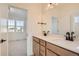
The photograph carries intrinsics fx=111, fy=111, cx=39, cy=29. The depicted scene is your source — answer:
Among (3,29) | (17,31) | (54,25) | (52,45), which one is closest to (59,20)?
(54,25)

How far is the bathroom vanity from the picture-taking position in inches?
55.0

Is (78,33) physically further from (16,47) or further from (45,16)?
(16,47)

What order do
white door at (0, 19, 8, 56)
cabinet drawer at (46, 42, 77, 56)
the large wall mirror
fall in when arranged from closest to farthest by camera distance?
cabinet drawer at (46, 42, 77, 56), white door at (0, 19, 8, 56), the large wall mirror

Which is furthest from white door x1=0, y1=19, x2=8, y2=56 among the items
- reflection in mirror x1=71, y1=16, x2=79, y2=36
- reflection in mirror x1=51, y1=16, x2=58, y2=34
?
reflection in mirror x1=71, y1=16, x2=79, y2=36

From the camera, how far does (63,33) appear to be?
5.43 feet

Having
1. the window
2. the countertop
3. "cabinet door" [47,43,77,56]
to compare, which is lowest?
"cabinet door" [47,43,77,56]

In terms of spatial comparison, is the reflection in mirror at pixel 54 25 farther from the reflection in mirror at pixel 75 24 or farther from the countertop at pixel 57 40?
the reflection in mirror at pixel 75 24

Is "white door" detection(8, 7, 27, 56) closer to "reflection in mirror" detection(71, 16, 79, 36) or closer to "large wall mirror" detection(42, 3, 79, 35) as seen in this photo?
"large wall mirror" detection(42, 3, 79, 35)

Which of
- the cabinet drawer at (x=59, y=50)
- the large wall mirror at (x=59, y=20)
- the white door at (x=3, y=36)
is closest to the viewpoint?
the cabinet drawer at (x=59, y=50)

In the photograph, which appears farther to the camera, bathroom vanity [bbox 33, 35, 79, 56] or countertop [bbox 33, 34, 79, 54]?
countertop [bbox 33, 34, 79, 54]

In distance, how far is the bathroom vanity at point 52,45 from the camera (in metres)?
1.40

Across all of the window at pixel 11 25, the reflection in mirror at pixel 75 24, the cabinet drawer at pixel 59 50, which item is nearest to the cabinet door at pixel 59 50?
the cabinet drawer at pixel 59 50

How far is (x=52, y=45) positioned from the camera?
158 cm

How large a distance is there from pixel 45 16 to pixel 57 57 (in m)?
0.64
